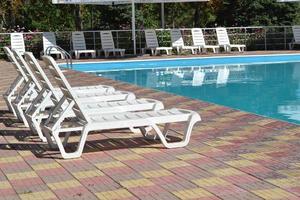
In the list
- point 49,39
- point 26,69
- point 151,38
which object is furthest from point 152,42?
point 26,69

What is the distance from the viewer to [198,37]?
808 inches

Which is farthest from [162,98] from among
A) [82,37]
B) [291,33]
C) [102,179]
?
[291,33]

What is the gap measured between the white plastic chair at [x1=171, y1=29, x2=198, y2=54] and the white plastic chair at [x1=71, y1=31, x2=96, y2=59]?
2.96 meters

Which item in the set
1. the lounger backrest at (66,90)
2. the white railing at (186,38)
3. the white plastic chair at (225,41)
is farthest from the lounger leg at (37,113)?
the white plastic chair at (225,41)

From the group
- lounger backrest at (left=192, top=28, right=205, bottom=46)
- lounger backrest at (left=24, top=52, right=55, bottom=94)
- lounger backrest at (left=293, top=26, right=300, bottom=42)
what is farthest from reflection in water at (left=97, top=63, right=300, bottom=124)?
lounger backrest at (left=24, top=52, right=55, bottom=94)

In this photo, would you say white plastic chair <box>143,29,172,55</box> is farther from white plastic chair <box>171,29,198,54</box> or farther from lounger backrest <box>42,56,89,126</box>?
lounger backrest <box>42,56,89,126</box>

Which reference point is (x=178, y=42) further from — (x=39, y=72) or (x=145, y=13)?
(x=39, y=72)

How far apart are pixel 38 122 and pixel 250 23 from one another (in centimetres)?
2649

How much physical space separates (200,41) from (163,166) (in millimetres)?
16058

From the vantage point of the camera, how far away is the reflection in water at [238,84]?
10.2 meters

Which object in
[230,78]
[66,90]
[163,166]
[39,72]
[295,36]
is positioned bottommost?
[230,78]

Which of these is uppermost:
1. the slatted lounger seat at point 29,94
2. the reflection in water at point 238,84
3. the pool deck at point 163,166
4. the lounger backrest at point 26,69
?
the lounger backrest at point 26,69

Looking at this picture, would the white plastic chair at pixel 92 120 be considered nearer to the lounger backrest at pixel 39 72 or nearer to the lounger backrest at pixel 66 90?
the lounger backrest at pixel 66 90

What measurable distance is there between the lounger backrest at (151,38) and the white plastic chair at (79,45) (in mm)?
1985
